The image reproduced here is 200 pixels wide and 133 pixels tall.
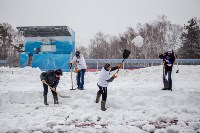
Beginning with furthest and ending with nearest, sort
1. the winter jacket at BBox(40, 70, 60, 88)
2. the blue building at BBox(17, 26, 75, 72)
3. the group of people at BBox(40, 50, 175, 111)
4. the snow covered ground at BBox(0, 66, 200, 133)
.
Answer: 1. the blue building at BBox(17, 26, 75, 72)
2. the winter jacket at BBox(40, 70, 60, 88)
3. the group of people at BBox(40, 50, 175, 111)
4. the snow covered ground at BBox(0, 66, 200, 133)

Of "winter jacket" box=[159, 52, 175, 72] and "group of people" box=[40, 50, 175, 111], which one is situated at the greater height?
"winter jacket" box=[159, 52, 175, 72]

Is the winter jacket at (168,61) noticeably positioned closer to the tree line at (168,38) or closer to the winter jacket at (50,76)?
the winter jacket at (50,76)

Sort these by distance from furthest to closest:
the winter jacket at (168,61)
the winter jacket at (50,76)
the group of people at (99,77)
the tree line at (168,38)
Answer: the tree line at (168,38)
the winter jacket at (168,61)
the winter jacket at (50,76)
the group of people at (99,77)

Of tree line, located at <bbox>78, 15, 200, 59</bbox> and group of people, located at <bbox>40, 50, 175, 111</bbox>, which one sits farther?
tree line, located at <bbox>78, 15, 200, 59</bbox>

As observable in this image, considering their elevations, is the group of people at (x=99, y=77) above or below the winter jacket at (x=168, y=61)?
below

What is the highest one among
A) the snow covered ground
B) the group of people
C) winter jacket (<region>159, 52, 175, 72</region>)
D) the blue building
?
the blue building

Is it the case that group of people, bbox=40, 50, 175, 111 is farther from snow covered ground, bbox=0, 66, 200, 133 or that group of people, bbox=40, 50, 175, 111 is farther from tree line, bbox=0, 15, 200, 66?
tree line, bbox=0, 15, 200, 66

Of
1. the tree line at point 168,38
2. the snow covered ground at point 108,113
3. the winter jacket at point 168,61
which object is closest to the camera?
the snow covered ground at point 108,113

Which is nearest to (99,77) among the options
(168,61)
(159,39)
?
(168,61)

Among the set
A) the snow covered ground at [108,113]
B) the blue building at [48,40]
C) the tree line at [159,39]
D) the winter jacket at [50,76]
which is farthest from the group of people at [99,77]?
the tree line at [159,39]

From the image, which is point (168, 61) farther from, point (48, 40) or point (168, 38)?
point (168, 38)

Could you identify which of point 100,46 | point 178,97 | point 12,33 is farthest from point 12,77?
point 100,46

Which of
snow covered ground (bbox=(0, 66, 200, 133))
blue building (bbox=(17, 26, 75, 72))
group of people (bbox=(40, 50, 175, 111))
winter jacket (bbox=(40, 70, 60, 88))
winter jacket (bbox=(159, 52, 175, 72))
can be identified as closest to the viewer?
snow covered ground (bbox=(0, 66, 200, 133))

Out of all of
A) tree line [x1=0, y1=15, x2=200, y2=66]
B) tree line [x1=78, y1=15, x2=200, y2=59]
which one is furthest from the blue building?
tree line [x1=78, y1=15, x2=200, y2=59]
